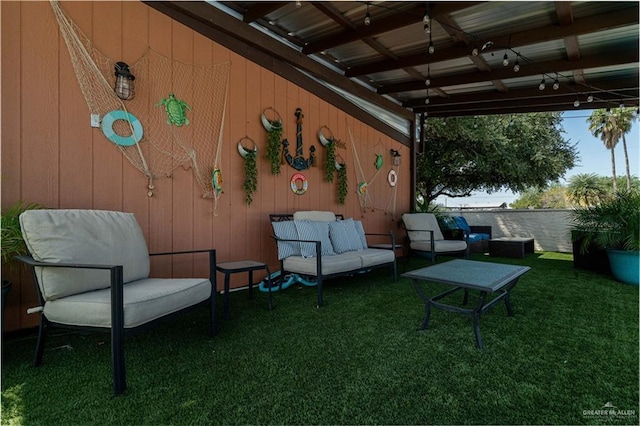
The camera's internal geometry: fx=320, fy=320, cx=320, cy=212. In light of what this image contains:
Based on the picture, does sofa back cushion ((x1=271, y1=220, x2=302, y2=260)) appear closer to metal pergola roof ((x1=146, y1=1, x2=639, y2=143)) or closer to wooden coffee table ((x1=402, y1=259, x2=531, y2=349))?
wooden coffee table ((x1=402, y1=259, x2=531, y2=349))

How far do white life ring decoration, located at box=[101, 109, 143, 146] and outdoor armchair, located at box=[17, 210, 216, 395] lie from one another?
849 millimetres

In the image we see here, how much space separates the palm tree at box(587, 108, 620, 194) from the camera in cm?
1515

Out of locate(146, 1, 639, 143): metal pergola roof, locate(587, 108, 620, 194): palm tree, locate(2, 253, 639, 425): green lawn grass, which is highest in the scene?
locate(587, 108, 620, 194): palm tree

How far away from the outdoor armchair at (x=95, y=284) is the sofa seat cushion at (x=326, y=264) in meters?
1.18

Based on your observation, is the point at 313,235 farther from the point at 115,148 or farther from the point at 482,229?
the point at 482,229

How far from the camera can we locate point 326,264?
130 inches

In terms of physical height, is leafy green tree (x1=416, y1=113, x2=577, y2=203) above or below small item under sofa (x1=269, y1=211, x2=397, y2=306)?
above

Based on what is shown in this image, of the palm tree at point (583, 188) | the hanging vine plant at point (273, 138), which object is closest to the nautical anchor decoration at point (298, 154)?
the hanging vine plant at point (273, 138)

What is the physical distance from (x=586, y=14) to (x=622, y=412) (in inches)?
152

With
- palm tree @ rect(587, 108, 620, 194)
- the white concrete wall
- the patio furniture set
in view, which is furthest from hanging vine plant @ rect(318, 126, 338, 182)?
palm tree @ rect(587, 108, 620, 194)

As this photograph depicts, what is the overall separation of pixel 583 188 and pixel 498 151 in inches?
193

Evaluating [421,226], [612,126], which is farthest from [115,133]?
[612,126]

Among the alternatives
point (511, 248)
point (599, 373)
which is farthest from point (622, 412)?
point (511, 248)

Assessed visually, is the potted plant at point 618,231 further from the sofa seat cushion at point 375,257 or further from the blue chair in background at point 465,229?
the sofa seat cushion at point 375,257
